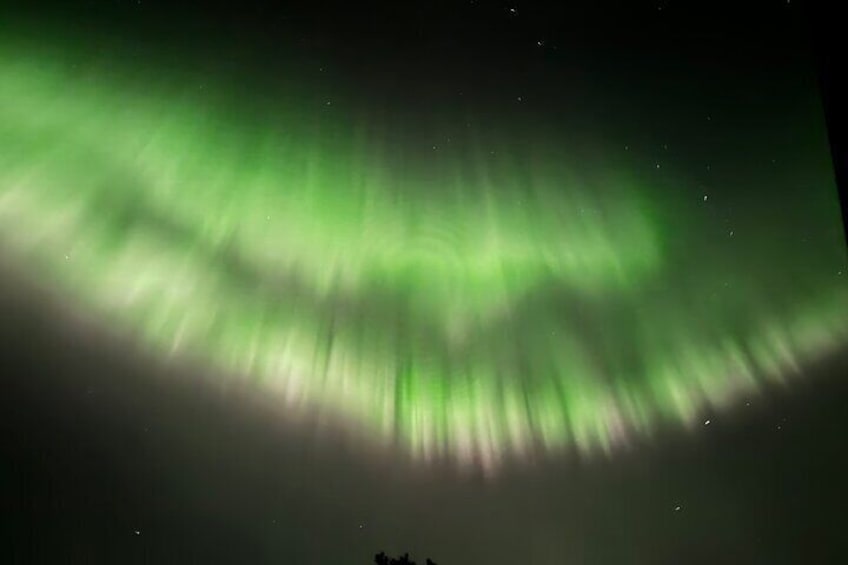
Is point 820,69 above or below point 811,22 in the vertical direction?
below

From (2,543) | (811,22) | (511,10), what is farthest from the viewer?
(511,10)

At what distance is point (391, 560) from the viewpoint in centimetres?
231

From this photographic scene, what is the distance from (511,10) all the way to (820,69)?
111 cm

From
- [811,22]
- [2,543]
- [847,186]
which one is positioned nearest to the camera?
[847,186]

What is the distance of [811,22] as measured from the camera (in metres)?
1.45

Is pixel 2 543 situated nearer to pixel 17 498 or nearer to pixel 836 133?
pixel 17 498

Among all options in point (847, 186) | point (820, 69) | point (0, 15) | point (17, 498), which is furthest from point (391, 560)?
point (0, 15)

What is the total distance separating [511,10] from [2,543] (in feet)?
7.71

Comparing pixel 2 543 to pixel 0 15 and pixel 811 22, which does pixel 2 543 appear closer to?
pixel 0 15

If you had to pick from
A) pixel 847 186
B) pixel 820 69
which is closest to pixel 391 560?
pixel 847 186

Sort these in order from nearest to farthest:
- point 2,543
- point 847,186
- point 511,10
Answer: point 847,186 < point 2,543 < point 511,10

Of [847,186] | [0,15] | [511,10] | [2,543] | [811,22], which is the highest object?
[511,10]

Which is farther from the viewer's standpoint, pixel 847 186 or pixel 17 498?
pixel 17 498

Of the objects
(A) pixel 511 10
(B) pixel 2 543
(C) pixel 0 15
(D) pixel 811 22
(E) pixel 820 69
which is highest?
(A) pixel 511 10
